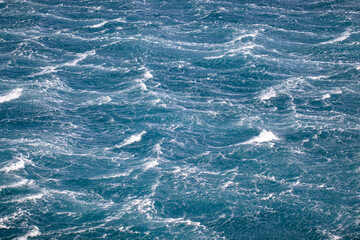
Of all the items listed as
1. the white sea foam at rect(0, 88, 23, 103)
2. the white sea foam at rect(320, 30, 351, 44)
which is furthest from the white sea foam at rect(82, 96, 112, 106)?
the white sea foam at rect(320, 30, 351, 44)

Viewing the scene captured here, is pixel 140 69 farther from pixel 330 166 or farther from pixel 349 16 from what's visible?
pixel 349 16

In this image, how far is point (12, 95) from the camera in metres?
89.9

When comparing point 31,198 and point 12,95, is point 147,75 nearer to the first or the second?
point 12,95

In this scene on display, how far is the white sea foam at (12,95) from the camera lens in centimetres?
8855

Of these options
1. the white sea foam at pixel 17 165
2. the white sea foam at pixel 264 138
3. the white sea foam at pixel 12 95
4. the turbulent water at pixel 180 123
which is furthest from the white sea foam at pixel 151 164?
the white sea foam at pixel 12 95

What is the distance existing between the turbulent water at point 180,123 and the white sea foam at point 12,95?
1.38ft

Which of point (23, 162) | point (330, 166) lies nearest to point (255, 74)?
point (330, 166)

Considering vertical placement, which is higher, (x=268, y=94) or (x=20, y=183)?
(x=268, y=94)

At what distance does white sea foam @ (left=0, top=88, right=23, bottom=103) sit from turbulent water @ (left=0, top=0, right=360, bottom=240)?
16.6 inches

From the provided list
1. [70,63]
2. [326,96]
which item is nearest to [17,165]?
[70,63]

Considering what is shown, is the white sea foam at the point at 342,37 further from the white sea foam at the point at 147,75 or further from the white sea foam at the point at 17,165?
the white sea foam at the point at 17,165

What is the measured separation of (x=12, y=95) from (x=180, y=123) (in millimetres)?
40210

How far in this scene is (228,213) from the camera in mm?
62594

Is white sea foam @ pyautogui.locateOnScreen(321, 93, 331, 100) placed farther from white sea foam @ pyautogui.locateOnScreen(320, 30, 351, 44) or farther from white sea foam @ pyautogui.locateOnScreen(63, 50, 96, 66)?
white sea foam @ pyautogui.locateOnScreen(63, 50, 96, 66)
